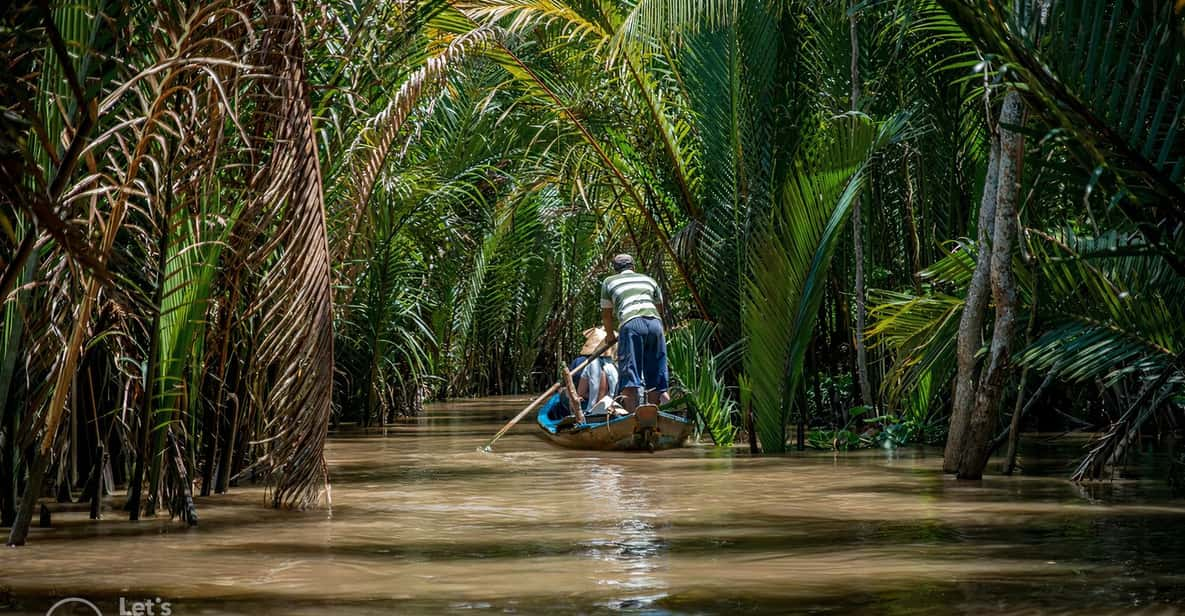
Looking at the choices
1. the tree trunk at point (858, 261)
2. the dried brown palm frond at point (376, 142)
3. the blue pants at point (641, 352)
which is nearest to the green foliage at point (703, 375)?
the blue pants at point (641, 352)

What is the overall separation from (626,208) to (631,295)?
3.61 meters

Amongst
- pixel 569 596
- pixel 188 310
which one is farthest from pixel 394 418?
pixel 569 596

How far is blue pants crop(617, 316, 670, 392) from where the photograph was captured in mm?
12828

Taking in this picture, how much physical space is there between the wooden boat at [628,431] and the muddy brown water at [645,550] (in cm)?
258

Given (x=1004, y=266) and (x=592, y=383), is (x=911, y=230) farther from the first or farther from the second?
(x=1004, y=266)

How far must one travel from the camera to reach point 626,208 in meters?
16.5

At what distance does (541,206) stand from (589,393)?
908 cm

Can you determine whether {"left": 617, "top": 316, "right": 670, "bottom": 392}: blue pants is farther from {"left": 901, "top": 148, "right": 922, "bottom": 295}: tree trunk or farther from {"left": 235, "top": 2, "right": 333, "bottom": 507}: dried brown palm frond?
{"left": 235, "top": 2, "right": 333, "bottom": 507}: dried brown palm frond

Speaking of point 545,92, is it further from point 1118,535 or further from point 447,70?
point 1118,535

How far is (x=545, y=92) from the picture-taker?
13.8m

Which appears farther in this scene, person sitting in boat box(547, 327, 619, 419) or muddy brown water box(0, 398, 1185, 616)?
person sitting in boat box(547, 327, 619, 419)

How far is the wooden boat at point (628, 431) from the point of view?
12117mm

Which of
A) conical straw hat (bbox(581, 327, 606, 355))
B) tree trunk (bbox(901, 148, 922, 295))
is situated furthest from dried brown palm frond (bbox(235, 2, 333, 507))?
conical straw hat (bbox(581, 327, 606, 355))

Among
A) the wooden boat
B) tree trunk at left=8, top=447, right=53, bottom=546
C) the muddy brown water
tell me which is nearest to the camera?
the muddy brown water
